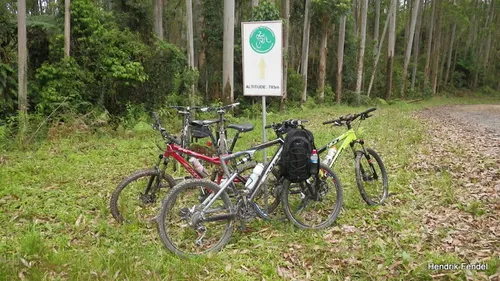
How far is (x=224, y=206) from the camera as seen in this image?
12.4 feet

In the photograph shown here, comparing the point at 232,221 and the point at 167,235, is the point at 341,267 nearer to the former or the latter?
the point at 232,221

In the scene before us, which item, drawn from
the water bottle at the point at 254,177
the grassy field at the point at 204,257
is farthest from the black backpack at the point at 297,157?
the grassy field at the point at 204,257

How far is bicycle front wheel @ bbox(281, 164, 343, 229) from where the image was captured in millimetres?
4180

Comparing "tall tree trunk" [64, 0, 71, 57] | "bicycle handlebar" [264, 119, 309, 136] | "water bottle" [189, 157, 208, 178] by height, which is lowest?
"water bottle" [189, 157, 208, 178]

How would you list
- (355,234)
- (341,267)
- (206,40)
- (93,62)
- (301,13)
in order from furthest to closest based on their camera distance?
(301,13) < (206,40) < (93,62) < (355,234) < (341,267)

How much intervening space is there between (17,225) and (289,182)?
10.7 ft

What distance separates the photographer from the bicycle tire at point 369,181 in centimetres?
478

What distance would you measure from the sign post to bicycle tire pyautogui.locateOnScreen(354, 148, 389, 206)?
4.39ft

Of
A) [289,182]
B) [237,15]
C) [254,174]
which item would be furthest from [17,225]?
[237,15]

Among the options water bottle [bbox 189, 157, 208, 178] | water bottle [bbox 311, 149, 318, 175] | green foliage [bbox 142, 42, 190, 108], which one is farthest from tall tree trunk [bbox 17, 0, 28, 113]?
water bottle [bbox 311, 149, 318, 175]

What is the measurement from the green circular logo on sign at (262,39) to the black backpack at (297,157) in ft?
3.65

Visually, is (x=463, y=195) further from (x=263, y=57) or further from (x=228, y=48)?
(x=228, y=48)

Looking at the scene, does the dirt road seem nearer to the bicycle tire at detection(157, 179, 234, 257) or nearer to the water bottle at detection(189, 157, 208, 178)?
the bicycle tire at detection(157, 179, 234, 257)

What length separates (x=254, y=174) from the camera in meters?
4.01
